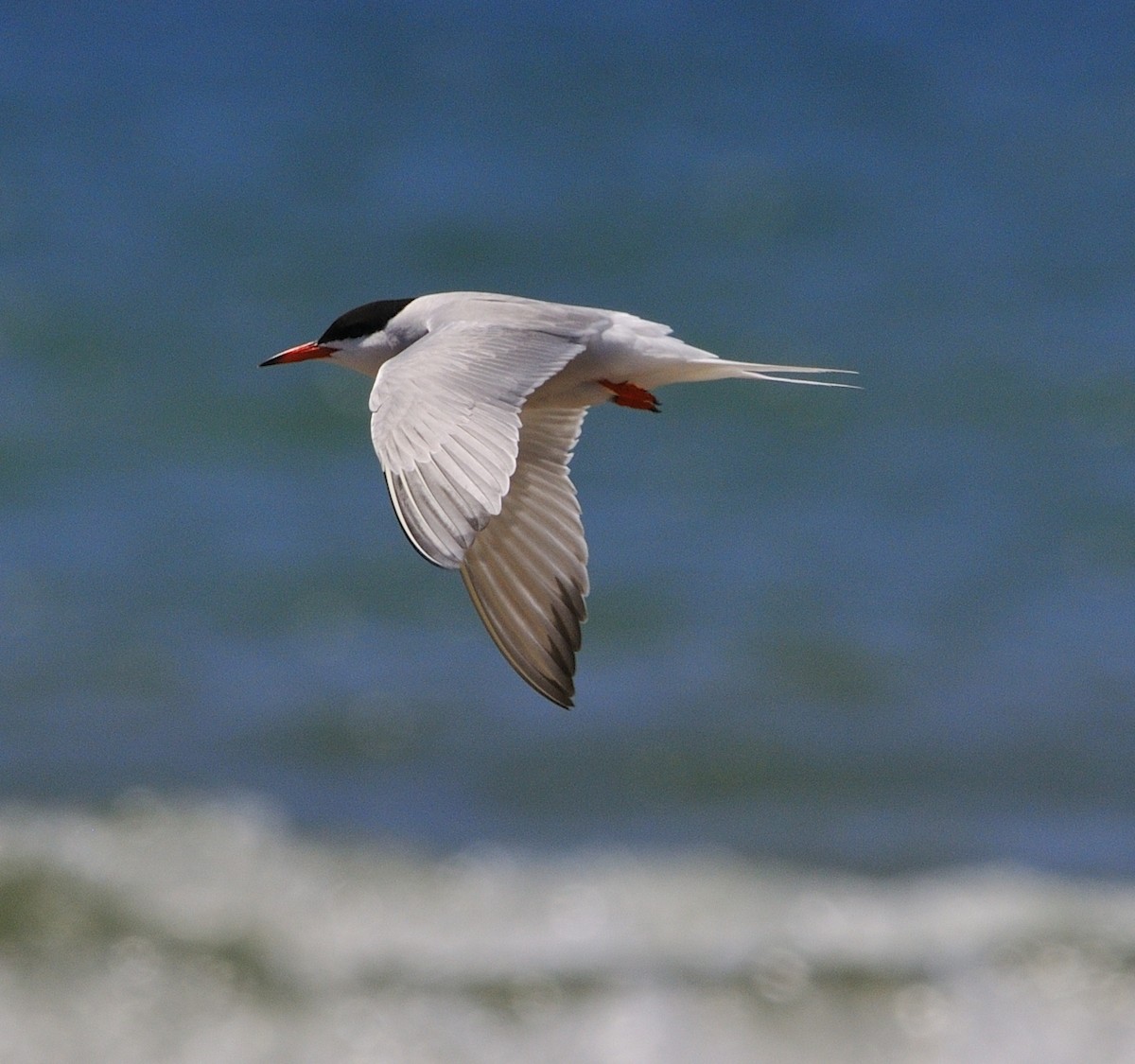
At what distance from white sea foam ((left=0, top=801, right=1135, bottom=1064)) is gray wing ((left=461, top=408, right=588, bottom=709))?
293cm

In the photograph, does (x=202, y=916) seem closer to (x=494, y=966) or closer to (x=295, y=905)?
(x=295, y=905)

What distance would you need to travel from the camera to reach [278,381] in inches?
425

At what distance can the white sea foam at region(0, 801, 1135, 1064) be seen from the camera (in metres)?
6.45

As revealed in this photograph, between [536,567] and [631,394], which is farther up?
[631,394]

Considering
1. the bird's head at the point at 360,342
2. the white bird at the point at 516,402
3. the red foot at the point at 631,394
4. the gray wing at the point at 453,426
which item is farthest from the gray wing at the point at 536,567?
the gray wing at the point at 453,426

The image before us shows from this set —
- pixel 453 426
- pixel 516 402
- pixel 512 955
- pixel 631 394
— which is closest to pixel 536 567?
pixel 631 394

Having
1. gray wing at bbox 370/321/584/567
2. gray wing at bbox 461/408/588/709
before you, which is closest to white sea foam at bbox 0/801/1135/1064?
gray wing at bbox 461/408/588/709

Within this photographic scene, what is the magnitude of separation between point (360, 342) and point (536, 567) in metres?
0.54

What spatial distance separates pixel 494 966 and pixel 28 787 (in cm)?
230

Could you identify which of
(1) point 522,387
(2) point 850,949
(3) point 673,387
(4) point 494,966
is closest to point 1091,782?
(2) point 850,949

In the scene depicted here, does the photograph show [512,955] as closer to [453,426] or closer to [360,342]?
[360,342]

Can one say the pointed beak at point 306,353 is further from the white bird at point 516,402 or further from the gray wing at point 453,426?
the gray wing at point 453,426

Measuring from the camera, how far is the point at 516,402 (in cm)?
321

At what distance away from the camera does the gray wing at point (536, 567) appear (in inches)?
147
